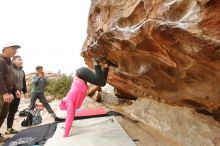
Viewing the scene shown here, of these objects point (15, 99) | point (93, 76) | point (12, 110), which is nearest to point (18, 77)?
Result: point (15, 99)

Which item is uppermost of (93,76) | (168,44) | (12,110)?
(168,44)

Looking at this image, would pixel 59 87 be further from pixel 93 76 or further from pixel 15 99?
pixel 93 76

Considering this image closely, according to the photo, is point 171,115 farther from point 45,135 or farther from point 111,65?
point 45,135

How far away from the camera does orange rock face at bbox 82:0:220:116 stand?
315 cm

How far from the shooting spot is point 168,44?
3662mm

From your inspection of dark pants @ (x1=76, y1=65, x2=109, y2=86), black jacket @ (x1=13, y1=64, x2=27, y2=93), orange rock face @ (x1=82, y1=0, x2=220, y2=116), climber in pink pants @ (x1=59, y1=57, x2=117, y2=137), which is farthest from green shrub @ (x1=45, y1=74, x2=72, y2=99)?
dark pants @ (x1=76, y1=65, x2=109, y2=86)

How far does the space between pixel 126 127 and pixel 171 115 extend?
1.01m

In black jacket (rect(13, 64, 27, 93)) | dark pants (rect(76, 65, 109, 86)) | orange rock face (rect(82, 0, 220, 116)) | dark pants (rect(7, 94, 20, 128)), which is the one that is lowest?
dark pants (rect(7, 94, 20, 128))

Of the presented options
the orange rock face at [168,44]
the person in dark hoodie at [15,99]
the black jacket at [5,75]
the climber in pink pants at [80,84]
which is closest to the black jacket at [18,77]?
the person in dark hoodie at [15,99]

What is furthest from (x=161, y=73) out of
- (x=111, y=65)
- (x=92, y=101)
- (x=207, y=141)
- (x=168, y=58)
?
(x=92, y=101)

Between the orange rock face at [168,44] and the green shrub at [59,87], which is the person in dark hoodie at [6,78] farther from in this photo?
the green shrub at [59,87]

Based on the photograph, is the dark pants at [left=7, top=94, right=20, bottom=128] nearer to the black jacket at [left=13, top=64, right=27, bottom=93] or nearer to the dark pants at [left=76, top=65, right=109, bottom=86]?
the black jacket at [left=13, top=64, right=27, bottom=93]

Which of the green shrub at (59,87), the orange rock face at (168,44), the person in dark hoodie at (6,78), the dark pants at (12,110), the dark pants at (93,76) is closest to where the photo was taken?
the orange rock face at (168,44)

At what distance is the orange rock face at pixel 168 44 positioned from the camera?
10.3 ft
